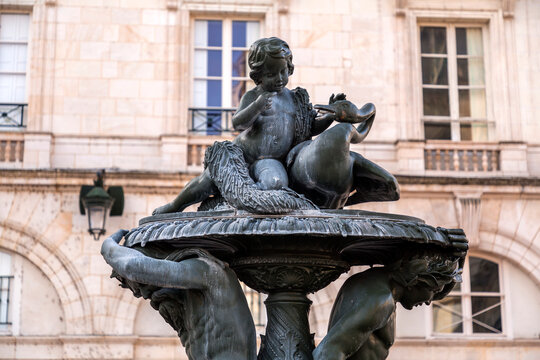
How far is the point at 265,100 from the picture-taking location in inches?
223

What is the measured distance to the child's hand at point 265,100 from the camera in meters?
5.63

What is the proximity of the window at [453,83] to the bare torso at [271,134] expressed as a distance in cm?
1155

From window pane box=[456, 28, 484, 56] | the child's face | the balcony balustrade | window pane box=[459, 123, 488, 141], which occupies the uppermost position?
window pane box=[456, 28, 484, 56]

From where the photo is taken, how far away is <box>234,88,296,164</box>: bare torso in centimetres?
570

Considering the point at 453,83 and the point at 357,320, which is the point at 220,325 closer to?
the point at 357,320

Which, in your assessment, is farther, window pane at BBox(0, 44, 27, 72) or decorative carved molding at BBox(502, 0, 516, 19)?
decorative carved molding at BBox(502, 0, 516, 19)

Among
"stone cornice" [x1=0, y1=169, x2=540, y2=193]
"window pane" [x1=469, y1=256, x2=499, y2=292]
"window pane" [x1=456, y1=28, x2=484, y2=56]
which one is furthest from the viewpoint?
"window pane" [x1=456, y1=28, x2=484, y2=56]

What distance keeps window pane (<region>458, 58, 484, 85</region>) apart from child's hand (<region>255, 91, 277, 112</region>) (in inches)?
476

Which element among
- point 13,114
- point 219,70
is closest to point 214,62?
point 219,70

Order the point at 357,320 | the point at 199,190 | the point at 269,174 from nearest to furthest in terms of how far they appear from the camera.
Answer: the point at 357,320
the point at 269,174
the point at 199,190

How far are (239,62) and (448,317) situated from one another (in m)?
5.21

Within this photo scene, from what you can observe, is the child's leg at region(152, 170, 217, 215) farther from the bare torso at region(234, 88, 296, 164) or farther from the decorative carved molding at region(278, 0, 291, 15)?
the decorative carved molding at region(278, 0, 291, 15)

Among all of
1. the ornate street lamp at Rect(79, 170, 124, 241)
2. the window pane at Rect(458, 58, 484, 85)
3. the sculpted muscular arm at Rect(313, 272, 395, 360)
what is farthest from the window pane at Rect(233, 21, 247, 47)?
the sculpted muscular arm at Rect(313, 272, 395, 360)

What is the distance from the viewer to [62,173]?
15859mm
